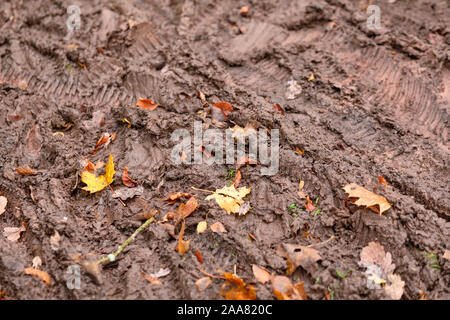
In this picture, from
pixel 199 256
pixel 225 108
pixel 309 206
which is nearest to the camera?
pixel 199 256

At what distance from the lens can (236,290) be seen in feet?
7.46

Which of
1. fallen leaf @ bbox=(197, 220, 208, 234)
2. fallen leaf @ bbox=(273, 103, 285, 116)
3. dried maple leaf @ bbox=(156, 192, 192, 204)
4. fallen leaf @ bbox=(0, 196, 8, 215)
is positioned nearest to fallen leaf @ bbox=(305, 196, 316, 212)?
fallen leaf @ bbox=(197, 220, 208, 234)

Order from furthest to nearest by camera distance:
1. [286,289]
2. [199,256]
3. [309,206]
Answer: [309,206] < [199,256] < [286,289]

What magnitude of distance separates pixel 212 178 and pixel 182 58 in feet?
A: 4.40

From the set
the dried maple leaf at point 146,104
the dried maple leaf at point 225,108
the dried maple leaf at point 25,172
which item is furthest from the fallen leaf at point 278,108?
the dried maple leaf at point 25,172

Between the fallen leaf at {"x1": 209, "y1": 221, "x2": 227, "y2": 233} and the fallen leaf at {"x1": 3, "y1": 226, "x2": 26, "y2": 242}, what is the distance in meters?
1.19

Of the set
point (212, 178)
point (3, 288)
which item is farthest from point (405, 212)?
point (3, 288)

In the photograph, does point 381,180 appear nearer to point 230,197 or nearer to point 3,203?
point 230,197

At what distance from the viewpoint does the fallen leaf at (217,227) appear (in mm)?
2508

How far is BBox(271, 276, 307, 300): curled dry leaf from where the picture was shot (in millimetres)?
2244

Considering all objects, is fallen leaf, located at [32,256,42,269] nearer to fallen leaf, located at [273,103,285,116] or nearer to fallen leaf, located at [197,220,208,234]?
fallen leaf, located at [197,220,208,234]

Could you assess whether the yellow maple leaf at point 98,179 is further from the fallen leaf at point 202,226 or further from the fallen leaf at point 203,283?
the fallen leaf at point 203,283

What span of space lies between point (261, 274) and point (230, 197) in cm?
56

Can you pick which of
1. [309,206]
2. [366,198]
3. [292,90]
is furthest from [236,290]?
[292,90]
